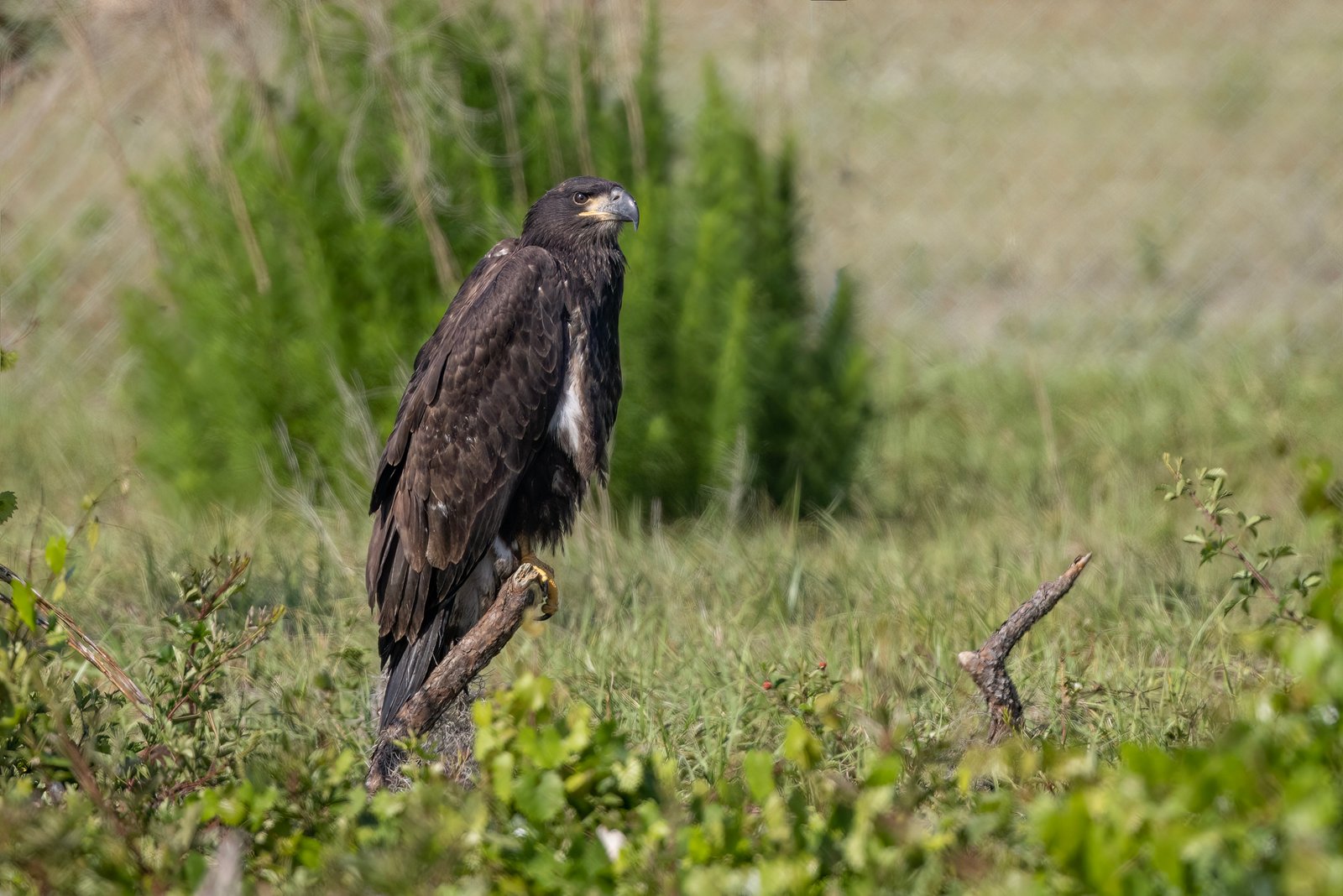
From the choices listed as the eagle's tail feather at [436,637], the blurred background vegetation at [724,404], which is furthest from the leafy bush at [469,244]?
the eagle's tail feather at [436,637]

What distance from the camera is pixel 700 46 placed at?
10508 millimetres

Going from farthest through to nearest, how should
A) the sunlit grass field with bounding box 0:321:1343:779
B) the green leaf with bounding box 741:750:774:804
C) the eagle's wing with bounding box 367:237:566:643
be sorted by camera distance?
the eagle's wing with bounding box 367:237:566:643, the sunlit grass field with bounding box 0:321:1343:779, the green leaf with bounding box 741:750:774:804

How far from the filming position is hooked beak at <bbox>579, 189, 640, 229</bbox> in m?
4.06

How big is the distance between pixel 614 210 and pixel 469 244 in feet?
5.81

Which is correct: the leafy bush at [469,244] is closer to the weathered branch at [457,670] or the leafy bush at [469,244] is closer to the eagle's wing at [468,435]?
the eagle's wing at [468,435]

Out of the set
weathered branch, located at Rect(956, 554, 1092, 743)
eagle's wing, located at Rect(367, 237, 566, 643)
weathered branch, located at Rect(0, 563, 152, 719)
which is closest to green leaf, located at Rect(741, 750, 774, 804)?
weathered branch, located at Rect(956, 554, 1092, 743)

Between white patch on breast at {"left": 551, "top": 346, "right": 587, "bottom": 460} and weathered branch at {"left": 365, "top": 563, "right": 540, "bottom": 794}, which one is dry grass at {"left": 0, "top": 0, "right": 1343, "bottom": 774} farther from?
white patch on breast at {"left": 551, "top": 346, "right": 587, "bottom": 460}

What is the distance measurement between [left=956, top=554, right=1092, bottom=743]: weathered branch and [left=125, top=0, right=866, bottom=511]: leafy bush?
2.56 metres

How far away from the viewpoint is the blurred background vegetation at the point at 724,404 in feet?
7.95

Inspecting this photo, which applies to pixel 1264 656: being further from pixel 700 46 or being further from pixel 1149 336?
pixel 700 46

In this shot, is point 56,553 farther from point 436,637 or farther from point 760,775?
point 436,637

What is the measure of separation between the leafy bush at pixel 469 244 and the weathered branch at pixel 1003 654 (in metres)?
2.56

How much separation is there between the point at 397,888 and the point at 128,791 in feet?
3.32

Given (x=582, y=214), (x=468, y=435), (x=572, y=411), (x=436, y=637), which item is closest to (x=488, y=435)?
(x=468, y=435)
